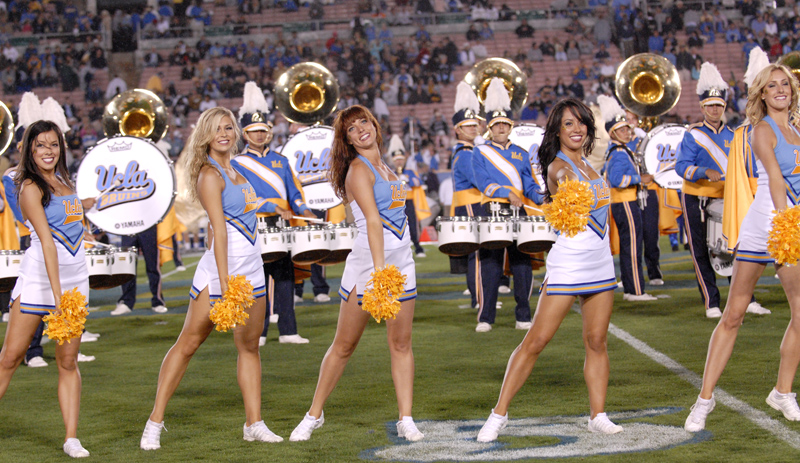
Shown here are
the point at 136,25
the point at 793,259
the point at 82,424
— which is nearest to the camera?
the point at 793,259

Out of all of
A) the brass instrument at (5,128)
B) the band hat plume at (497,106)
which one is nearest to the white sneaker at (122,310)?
the brass instrument at (5,128)

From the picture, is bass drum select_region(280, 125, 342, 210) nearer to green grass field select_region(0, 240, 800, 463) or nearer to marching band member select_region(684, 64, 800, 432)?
green grass field select_region(0, 240, 800, 463)

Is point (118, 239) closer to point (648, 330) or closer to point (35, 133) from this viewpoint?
point (648, 330)

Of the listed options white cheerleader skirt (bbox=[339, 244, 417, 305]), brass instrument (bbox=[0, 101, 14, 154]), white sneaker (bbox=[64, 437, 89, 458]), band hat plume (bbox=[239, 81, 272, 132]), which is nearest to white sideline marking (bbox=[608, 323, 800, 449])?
white cheerleader skirt (bbox=[339, 244, 417, 305])

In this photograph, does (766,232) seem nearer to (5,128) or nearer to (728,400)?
(728,400)

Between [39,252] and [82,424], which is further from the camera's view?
[82,424]

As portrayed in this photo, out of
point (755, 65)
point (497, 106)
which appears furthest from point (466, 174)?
point (755, 65)

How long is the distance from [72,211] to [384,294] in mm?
1583

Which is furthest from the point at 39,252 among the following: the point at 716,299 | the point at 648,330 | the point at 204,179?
the point at 716,299

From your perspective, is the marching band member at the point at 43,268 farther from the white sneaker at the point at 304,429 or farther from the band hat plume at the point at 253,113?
the band hat plume at the point at 253,113

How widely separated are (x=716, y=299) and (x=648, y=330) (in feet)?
2.76

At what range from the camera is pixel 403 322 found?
4340 mm

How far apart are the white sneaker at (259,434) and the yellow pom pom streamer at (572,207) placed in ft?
5.36

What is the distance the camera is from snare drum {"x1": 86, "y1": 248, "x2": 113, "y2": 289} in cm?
635
